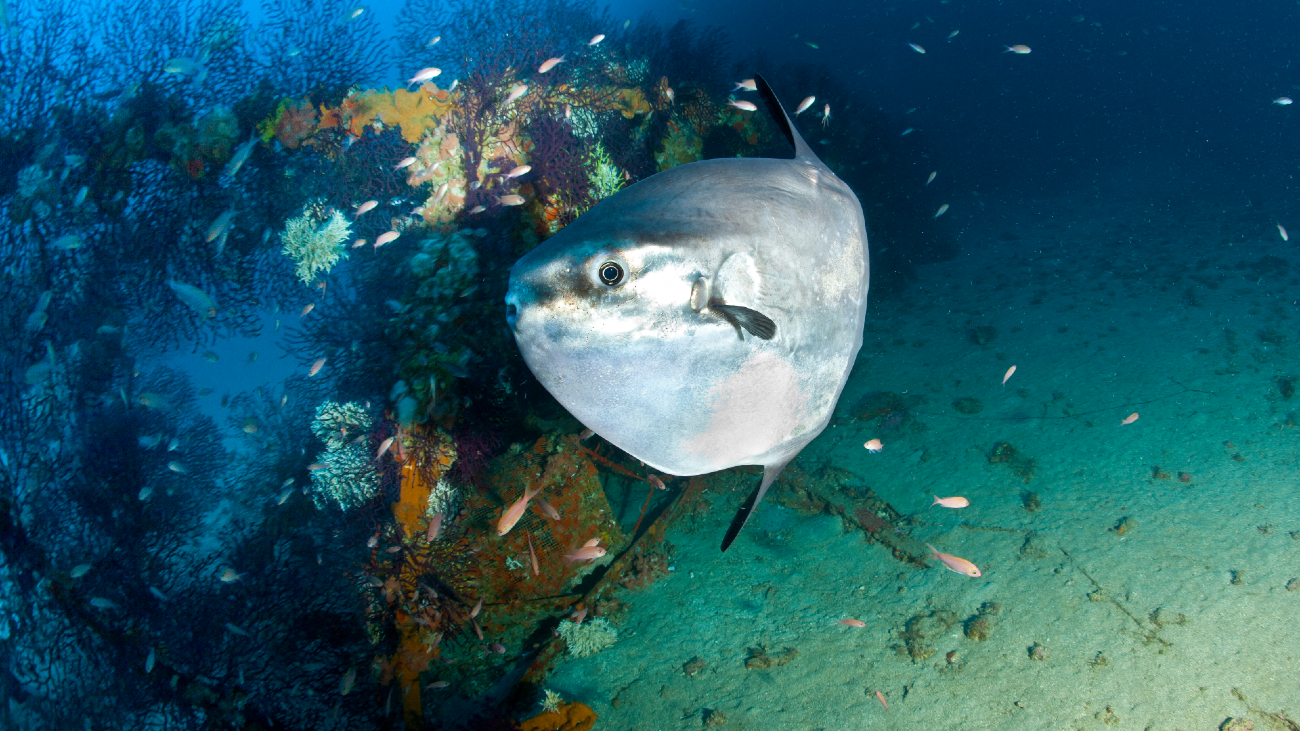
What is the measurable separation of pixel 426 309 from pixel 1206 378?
10.4 metres

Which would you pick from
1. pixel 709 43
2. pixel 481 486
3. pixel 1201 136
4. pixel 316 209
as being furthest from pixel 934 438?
pixel 1201 136

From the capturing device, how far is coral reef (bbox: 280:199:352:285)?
570 cm

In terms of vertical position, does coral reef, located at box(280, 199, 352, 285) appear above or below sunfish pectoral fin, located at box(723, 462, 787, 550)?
above

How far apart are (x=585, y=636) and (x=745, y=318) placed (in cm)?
399

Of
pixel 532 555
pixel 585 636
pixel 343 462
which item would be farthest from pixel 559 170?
pixel 585 636

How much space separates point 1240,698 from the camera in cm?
320

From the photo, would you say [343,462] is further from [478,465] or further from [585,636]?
[585,636]

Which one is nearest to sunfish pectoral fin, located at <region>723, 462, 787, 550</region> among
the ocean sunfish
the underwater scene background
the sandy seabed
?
the ocean sunfish

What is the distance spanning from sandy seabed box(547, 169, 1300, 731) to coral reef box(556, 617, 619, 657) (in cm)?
9

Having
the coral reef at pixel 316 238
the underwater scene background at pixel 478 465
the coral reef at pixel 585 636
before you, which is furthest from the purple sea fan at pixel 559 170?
the coral reef at pixel 585 636

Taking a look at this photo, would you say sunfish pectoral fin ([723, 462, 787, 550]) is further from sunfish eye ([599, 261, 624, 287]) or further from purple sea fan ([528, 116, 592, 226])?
purple sea fan ([528, 116, 592, 226])

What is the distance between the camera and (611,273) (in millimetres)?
1252

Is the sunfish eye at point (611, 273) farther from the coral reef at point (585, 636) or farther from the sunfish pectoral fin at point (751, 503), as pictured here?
the coral reef at point (585, 636)

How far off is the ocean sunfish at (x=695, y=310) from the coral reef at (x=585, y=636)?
11.0 ft
